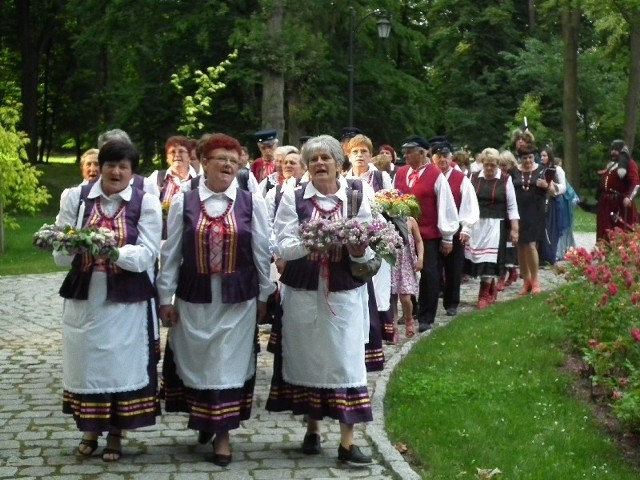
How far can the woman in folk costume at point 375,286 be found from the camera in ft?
26.4

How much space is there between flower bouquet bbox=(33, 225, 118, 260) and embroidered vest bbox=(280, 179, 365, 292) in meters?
1.10

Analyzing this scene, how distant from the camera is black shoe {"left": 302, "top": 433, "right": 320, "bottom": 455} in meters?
7.55

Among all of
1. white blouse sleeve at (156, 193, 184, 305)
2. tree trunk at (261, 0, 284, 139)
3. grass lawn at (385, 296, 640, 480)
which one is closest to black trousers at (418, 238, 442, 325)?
grass lawn at (385, 296, 640, 480)

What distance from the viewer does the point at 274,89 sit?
30203 mm

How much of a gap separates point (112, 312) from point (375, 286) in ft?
12.7

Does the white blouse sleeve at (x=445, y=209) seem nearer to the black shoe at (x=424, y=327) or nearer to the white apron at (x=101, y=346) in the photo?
the black shoe at (x=424, y=327)

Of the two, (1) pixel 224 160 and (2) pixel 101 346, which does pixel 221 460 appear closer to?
(2) pixel 101 346

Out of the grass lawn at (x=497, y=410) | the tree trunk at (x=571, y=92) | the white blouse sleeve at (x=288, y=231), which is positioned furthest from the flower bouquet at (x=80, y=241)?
the tree trunk at (x=571, y=92)

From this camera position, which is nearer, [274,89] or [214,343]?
[214,343]

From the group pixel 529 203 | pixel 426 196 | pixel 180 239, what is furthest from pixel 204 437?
pixel 529 203

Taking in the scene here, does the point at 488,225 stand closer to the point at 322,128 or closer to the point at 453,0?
the point at 322,128

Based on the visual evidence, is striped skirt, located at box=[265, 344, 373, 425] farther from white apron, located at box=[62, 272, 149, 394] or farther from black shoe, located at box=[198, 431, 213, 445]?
white apron, located at box=[62, 272, 149, 394]

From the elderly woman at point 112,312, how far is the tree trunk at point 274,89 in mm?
22497

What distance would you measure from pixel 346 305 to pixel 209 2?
26.9 meters
